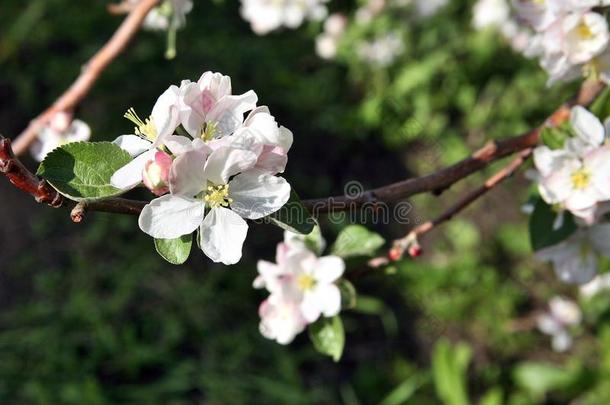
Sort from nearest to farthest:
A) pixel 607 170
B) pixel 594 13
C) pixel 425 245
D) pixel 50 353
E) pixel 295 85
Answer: pixel 607 170
pixel 594 13
pixel 50 353
pixel 425 245
pixel 295 85

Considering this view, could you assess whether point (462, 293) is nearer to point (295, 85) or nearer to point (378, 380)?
point (378, 380)

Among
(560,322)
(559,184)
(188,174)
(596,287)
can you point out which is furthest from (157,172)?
(596,287)

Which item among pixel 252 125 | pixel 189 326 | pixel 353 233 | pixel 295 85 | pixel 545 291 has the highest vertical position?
pixel 252 125

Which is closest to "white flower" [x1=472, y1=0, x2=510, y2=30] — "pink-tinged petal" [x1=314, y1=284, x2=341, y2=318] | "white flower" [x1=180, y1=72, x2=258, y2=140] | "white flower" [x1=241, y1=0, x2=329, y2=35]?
"white flower" [x1=241, y1=0, x2=329, y2=35]

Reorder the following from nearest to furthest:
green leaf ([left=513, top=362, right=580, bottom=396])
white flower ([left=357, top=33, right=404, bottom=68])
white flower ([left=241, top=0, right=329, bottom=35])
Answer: white flower ([left=241, top=0, right=329, bottom=35]) → green leaf ([left=513, top=362, right=580, bottom=396]) → white flower ([left=357, top=33, right=404, bottom=68])

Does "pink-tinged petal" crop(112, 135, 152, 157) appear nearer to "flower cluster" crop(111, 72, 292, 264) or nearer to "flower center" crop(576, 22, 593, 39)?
"flower cluster" crop(111, 72, 292, 264)

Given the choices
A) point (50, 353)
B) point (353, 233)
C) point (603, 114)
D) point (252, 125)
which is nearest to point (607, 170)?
point (603, 114)

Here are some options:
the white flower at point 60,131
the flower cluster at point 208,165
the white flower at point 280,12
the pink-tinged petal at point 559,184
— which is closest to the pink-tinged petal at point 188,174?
the flower cluster at point 208,165
